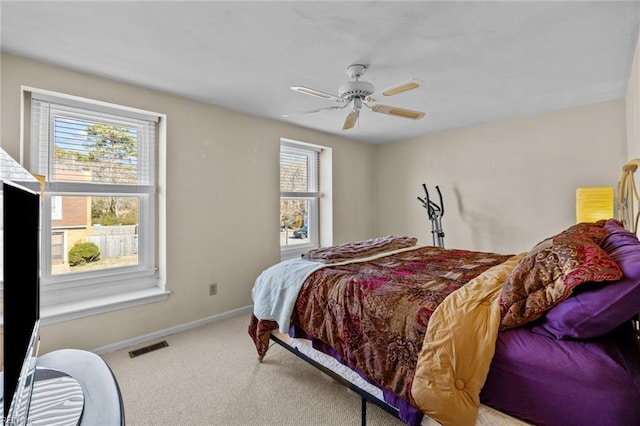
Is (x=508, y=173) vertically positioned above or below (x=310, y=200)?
above

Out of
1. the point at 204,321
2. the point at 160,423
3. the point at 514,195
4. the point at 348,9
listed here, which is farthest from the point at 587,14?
the point at 204,321

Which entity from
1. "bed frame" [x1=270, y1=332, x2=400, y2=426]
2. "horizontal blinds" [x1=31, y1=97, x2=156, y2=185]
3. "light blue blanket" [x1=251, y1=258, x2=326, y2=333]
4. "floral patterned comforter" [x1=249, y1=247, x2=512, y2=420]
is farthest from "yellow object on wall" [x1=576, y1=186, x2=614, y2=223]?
"horizontal blinds" [x1=31, y1=97, x2=156, y2=185]

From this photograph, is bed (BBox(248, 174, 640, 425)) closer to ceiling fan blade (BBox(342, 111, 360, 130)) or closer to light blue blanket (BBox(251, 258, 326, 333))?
light blue blanket (BBox(251, 258, 326, 333))

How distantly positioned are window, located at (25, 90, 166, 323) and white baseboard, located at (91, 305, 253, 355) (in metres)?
0.33

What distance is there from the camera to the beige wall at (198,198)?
2.29 meters

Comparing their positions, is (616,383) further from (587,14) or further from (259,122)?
(259,122)

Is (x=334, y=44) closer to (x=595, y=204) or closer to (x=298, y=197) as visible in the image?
(x=298, y=197)

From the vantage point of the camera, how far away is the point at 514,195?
12.1 ft

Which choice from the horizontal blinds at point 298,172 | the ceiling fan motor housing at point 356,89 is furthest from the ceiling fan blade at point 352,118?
the horizontal blinds at point 298,172

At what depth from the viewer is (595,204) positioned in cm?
278

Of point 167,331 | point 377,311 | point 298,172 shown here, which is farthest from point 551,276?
point 298,172

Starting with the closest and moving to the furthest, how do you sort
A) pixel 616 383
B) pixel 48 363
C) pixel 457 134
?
pixel 616 383
pixel 48 363
pixel 457 134

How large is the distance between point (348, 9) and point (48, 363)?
83.2 inches

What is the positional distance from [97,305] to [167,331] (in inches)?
26.0
